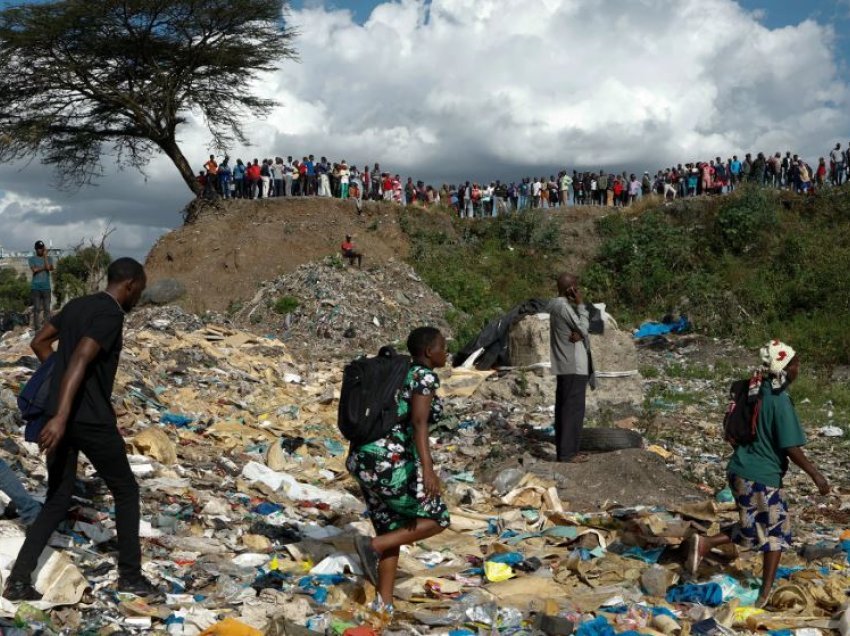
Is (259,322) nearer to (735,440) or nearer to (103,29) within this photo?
(103,29)

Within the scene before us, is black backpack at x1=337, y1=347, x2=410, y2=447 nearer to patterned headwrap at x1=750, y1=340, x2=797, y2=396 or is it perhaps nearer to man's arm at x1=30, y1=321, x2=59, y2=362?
man's arm at x1=30, y1=321, x2=59, y2=362

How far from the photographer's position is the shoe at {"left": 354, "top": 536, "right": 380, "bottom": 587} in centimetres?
380

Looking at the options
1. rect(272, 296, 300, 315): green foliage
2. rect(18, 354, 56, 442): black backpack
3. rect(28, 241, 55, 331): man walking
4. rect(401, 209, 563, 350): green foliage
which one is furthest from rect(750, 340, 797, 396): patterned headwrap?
rect(401, 209, 563, 350): green foliage

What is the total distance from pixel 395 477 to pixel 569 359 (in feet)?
10.8

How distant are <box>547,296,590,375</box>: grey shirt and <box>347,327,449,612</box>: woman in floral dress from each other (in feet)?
10.0

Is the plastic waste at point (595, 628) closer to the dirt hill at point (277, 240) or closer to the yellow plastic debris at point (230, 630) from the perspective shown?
the yellow plastic debris at point (230, 630)

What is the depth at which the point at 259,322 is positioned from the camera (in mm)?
18266

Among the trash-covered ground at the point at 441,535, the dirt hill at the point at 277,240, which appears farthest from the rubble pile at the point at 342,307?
the trash-covered ground at the point at 441,535

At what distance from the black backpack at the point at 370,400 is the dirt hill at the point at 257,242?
55.0 feet

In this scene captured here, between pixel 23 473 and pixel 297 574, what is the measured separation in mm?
2114

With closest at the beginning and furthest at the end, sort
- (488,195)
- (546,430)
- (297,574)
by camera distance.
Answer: (297,574)
(546,430)
(488,195)

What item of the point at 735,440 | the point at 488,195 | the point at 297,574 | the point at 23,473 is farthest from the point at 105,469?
the point at 488,195

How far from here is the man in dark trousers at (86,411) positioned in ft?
11.4

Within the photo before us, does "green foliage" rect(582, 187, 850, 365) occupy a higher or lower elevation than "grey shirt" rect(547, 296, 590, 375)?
higher
